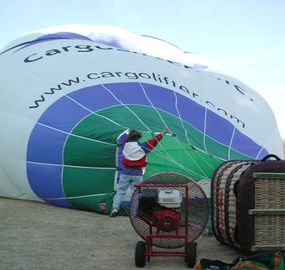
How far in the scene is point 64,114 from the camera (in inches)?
316

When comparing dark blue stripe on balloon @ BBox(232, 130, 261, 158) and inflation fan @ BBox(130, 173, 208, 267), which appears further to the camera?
dark blue stripe on balloon @ BBox(232, 130, 261, 158)

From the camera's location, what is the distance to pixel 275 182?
4.47 metres

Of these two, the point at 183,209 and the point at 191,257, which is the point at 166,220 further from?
the point at 191,257

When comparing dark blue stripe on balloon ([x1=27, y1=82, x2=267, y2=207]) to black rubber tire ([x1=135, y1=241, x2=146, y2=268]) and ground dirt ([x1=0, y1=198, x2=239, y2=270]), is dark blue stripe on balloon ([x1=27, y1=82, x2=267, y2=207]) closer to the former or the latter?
ground dirt ([x1=0, y1=198, x2=239, y2=270])

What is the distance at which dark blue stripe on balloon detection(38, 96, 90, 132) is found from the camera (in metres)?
7.89

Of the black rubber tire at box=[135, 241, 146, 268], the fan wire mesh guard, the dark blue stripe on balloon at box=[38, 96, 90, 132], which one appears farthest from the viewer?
the dark blue stripe on balloon at box=[38, 96, 90, 132]

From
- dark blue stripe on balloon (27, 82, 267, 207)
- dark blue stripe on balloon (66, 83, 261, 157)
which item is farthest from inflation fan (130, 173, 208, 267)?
dark blue stripe on balloon (66, 83, 261, 157)

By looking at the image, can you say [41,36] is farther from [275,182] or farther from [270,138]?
[275,182]

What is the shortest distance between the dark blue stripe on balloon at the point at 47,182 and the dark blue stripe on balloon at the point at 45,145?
0.33 ft

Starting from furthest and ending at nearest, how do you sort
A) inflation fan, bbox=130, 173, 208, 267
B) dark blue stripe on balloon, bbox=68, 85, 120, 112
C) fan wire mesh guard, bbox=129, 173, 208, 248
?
dark blue stripe on balloon, bbox=68, 85, 120, 112 → fan wire mesh guard, bbox=129, 173, 208, 248 → inflation fan, bbox=130, 173, 208, 267

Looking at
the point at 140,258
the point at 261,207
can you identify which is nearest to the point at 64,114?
the point at 140,258

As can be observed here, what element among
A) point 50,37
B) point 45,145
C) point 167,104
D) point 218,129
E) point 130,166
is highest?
point 50,37

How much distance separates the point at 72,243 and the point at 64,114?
295cm

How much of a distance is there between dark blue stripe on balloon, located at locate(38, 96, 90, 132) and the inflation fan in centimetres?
319
